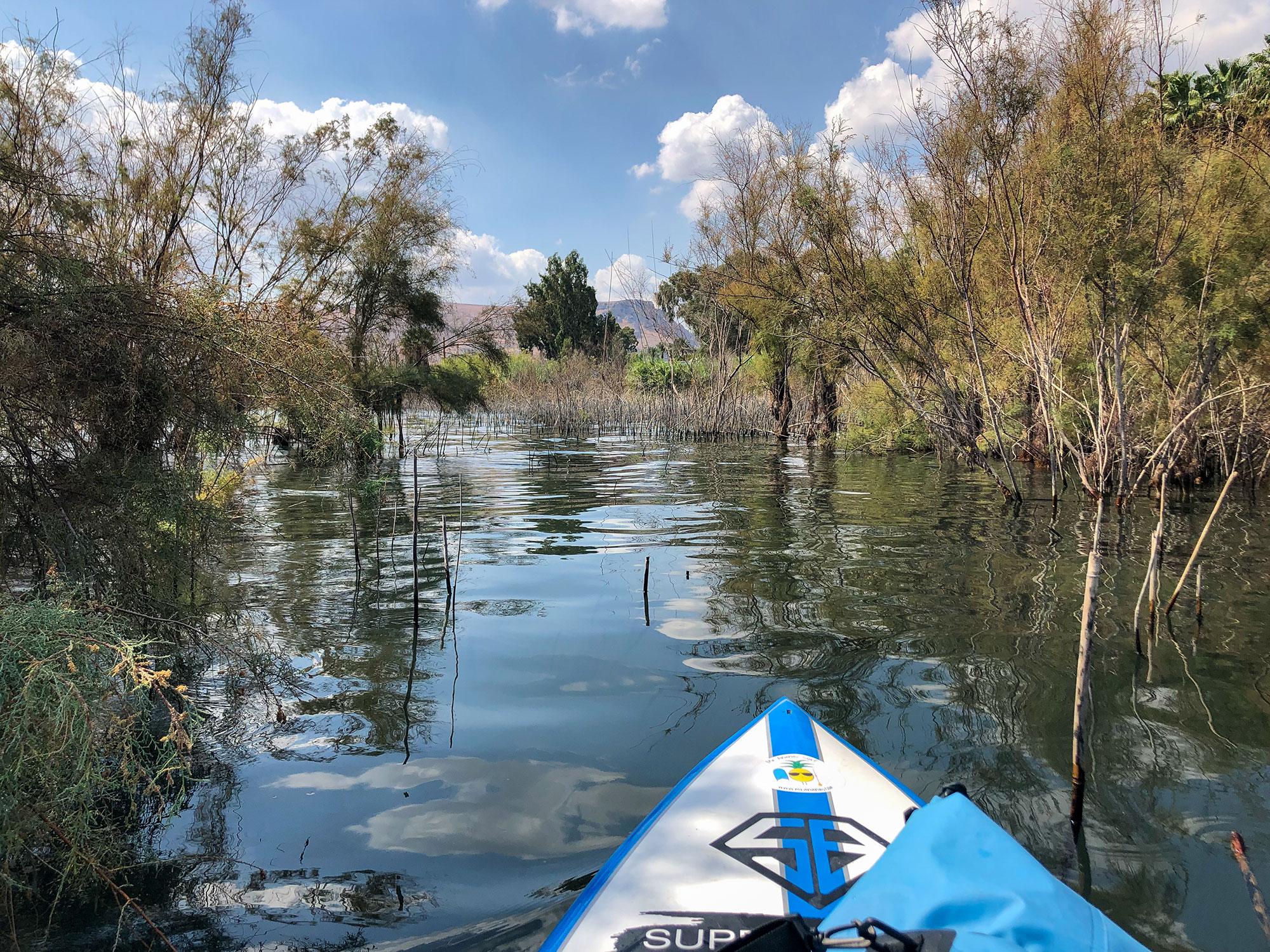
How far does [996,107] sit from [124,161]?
29.7ft

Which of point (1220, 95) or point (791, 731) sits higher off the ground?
point (1220, 95)

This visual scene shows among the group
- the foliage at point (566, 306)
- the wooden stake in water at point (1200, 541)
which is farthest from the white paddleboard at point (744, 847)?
the foliage at point (566, 306)

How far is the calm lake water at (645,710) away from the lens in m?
2.65

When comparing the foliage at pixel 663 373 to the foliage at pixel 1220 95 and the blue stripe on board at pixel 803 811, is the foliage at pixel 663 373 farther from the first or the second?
the blue stripe on board at pixel 803 811

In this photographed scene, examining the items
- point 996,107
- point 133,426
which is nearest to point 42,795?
point 133,426

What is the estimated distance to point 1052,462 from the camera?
9.66 metres

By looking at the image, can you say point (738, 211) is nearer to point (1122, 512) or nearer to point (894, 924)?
point (1122, 512)

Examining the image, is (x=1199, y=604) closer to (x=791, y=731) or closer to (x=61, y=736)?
(x=791, y=731)

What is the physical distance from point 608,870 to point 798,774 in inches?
35.9

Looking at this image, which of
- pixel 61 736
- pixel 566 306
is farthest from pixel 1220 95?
pixel 566 306

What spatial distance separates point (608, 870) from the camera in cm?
248

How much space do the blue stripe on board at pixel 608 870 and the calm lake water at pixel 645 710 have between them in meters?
0.21

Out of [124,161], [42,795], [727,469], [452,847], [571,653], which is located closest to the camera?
[42,795]

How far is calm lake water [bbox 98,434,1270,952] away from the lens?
265cm
